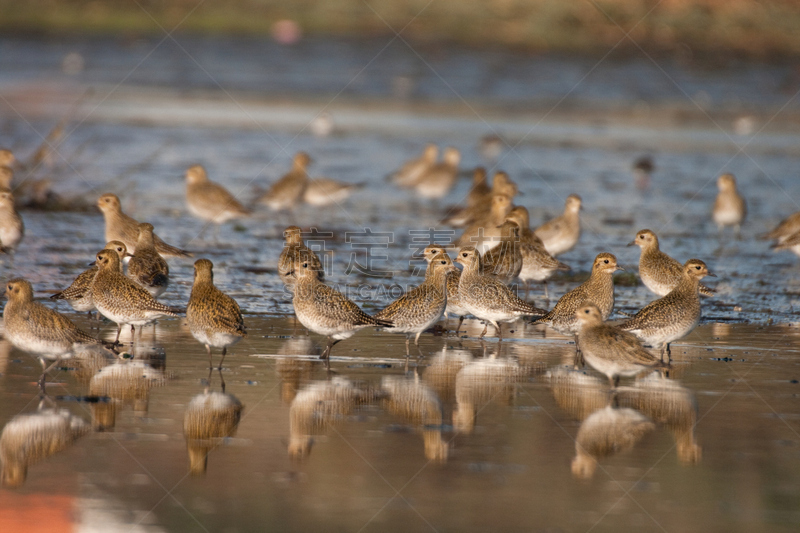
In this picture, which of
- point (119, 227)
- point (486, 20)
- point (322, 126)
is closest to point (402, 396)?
point (119, 227)

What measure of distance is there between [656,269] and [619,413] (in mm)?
4549

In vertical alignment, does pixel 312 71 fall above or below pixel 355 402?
above

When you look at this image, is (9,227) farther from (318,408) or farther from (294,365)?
(318,408)

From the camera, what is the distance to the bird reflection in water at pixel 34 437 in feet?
21.8

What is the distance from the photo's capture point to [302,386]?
878 cm

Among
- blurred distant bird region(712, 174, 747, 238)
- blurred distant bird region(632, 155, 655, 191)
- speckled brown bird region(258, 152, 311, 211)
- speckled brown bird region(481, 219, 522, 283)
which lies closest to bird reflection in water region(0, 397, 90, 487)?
speckled brown bird region(481, 219, 522, 283)

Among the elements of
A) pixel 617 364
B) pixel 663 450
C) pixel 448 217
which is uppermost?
pixel 448 217

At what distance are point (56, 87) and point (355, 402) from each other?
30.1 metres

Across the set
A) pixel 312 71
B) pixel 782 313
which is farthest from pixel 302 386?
pixel 312 71

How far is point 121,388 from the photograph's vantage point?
8430 mm

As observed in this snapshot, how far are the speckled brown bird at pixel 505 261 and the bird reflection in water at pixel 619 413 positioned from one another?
3.32m

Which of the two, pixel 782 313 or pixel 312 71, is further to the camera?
pixel 312 71

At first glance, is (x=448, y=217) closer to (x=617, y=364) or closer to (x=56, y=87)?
(x=617, y=364)

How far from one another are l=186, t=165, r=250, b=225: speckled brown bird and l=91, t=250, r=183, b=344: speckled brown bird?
23.8 feet
